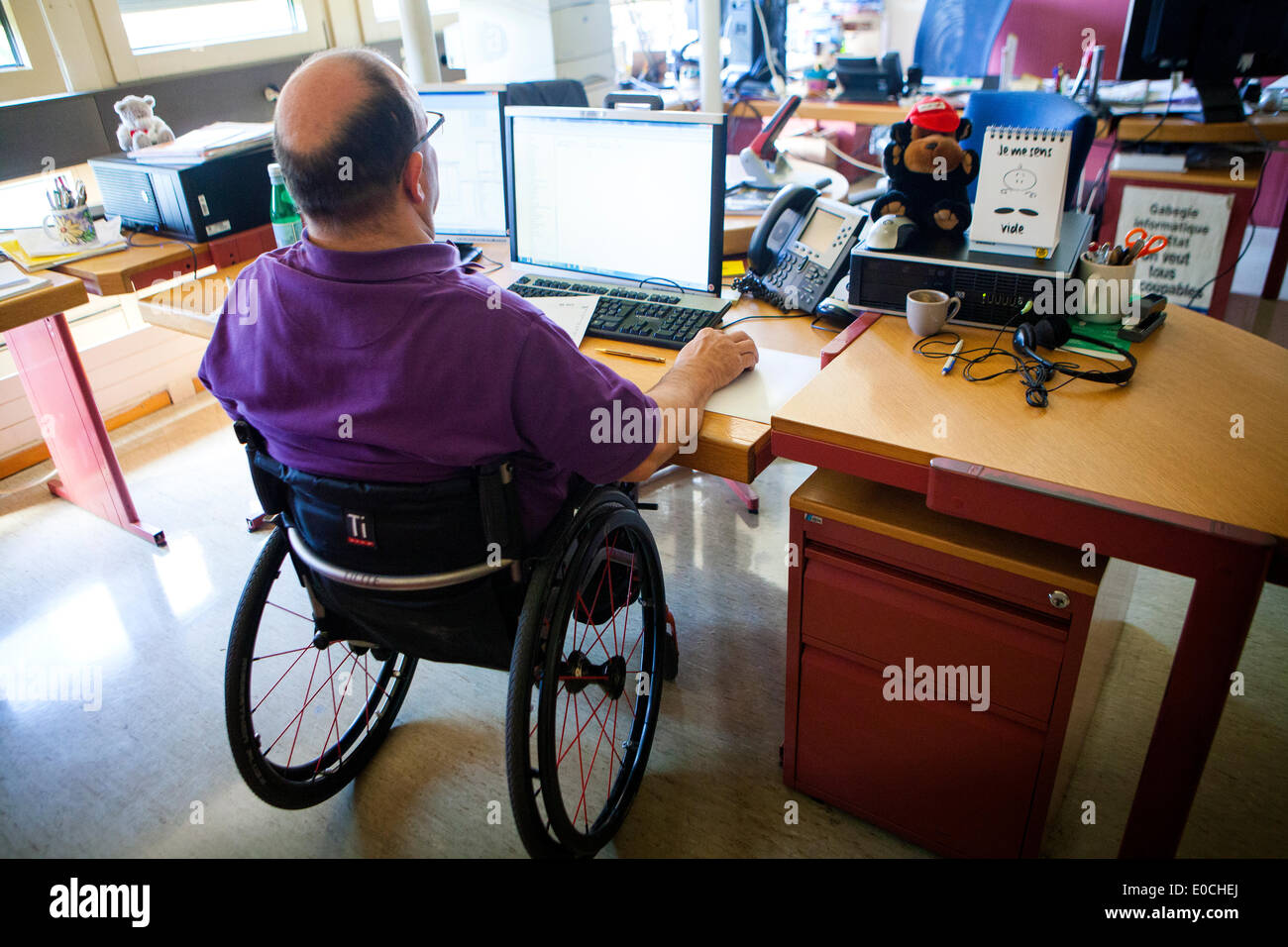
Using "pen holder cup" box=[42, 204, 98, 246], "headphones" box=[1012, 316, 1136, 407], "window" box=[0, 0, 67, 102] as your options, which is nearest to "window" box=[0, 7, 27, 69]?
"window" box=[0, 0, 67, 102]

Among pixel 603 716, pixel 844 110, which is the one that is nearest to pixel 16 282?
pixel 603 716

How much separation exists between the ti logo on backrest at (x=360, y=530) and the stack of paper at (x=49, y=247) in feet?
5.31

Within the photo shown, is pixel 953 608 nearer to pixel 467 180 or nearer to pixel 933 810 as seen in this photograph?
pixel 933 810

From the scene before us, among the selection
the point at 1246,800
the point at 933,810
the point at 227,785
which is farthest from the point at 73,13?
the point at 1246,800

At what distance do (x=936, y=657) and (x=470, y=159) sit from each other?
1415 mm

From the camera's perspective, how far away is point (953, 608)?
1.23 meters

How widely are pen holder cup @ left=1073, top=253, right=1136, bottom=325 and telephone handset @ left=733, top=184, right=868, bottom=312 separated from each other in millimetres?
412

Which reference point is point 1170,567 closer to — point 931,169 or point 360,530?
point 931,169

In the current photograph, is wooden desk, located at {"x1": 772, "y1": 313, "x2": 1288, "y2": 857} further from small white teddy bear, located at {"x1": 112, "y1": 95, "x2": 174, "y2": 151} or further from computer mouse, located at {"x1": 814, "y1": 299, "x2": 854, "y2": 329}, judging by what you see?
small white teddy bear, located at {"x1": 112, "y1": 95, "x2": 174, "y2": 151}

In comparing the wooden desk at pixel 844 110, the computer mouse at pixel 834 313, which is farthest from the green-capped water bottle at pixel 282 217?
the wooden desk at pixel 844 110

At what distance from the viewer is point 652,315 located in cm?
159

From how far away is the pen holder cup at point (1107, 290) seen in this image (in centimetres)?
134

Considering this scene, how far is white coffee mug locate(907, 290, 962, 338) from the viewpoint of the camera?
4.49 ft

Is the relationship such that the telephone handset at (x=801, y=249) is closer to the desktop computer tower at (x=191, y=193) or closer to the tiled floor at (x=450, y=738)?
the tiled floor at (x=450, y=738)
